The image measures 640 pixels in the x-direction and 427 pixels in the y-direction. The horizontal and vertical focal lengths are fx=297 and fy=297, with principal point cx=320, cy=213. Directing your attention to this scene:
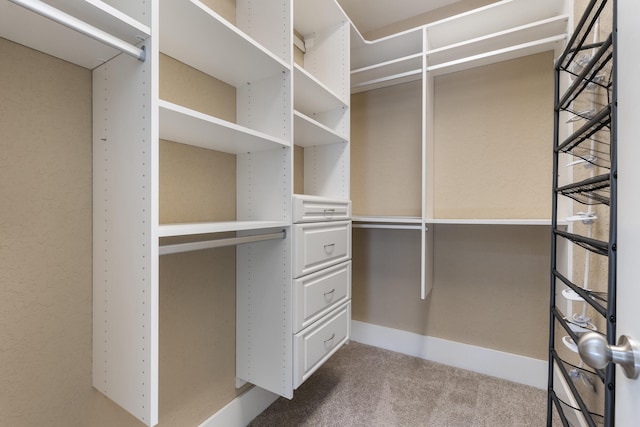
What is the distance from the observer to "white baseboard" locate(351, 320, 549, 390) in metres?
2.00

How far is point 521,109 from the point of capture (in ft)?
6.72

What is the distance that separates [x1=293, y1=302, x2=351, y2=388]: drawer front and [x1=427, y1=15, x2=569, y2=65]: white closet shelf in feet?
5.90

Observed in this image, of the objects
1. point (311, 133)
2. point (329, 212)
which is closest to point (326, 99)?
point (311, 133)

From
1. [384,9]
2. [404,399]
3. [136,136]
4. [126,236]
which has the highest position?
[384,9]

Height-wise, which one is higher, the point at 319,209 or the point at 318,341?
the point at 319,209

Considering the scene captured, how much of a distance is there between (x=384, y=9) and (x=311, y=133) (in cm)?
135

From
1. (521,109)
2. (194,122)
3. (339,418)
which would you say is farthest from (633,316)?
(521,109)

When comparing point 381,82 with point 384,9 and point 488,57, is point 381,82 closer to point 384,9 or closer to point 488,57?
point 384,9

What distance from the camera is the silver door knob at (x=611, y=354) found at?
1.41 ft

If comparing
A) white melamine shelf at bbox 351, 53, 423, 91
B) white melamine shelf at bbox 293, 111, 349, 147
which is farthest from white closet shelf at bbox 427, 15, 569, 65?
white melamine shelf at bbox 293, 111, 349, 147

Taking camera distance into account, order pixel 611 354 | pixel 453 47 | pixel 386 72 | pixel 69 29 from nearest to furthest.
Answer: pixel 611 354 < pixel 69 29 < pixel 453 47 < pixel 386 72

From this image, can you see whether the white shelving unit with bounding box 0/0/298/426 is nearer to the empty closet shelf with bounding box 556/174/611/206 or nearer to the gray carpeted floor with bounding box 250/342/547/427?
the gray carpeted floor with bounding box 250/342/547/427

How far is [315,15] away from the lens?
1.85m

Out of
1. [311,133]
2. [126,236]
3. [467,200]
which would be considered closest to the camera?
[126,236]
